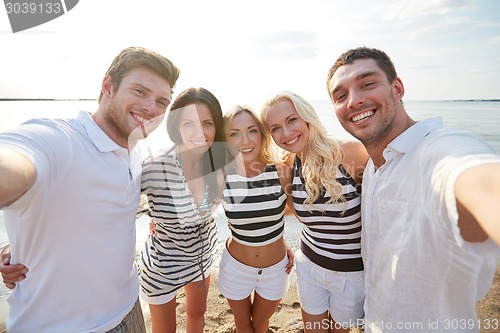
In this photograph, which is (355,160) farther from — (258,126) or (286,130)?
(258,126)

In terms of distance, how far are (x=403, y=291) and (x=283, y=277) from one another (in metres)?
1.66

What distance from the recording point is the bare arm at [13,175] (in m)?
1.14

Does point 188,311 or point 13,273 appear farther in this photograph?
point 188,311

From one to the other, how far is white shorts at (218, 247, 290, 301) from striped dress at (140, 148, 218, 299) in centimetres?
35

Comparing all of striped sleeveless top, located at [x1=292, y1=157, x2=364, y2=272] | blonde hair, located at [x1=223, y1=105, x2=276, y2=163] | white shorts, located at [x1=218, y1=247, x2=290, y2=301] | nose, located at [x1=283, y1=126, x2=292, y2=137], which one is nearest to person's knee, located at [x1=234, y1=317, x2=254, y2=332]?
white shorts, located at [x1=218, y1=247, x2=290, y2=301]

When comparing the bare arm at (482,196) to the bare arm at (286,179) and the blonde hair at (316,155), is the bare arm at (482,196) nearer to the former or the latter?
the blonde hair at (316,155)

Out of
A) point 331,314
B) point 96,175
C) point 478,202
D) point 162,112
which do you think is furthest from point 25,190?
point 331,314

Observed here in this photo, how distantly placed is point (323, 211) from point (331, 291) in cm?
92

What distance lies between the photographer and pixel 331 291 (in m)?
2.80

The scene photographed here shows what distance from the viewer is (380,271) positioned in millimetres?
1923

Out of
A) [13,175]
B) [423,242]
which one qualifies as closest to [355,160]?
[423,242]

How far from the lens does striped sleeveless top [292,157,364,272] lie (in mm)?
2635

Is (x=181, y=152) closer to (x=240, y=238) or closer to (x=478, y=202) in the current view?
(x=240, y=238)

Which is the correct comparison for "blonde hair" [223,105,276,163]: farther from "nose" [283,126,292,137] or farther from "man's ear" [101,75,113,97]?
"man's ear" [101,75,113,97]
